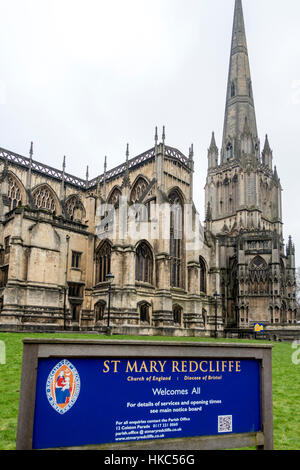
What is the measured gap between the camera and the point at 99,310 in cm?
3556

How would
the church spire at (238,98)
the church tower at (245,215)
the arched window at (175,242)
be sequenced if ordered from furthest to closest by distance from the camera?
the church spire at (238,98)
the church tower at (245,215)
the arched window at (175,242)

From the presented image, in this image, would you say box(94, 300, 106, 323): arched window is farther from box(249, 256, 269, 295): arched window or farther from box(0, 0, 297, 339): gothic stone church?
box(249, 256, 269, 295): arched window

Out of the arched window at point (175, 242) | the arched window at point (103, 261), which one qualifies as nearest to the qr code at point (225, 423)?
the arched window at point (103, 261)

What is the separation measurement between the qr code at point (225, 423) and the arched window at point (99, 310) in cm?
3090

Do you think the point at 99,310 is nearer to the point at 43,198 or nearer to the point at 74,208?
the point at 74,208

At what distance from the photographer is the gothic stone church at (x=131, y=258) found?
1205 inches

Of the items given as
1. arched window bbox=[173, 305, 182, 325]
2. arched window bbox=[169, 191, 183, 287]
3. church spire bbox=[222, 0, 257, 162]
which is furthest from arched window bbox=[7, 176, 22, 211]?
church spire bbox=[222, 0, 257, 162]

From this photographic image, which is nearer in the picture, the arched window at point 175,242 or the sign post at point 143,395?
the sign post at point 143,395

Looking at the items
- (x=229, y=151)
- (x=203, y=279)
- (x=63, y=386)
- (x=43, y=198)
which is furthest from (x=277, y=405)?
(x=229, y=151)

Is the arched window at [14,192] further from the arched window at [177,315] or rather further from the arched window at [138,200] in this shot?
the arched window at [177,315]

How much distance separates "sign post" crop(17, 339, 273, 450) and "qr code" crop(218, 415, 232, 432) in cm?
1

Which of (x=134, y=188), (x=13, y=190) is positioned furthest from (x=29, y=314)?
(x=134, y=188)

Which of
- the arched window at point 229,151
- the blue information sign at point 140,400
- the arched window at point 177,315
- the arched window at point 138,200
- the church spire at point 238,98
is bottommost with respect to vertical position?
the blue information sign at point 140,400

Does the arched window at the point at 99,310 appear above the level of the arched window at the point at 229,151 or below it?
below
